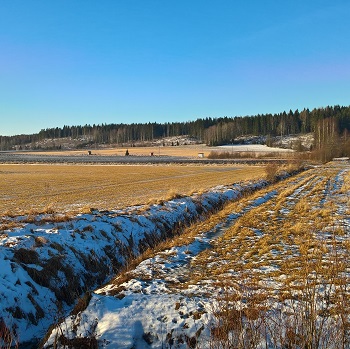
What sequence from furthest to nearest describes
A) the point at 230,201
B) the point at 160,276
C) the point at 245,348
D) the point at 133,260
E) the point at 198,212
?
the point at 230,201, the point at 198,212, the point at 133,260, the point at 160,276, the point at 245,348

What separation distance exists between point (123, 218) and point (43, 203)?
37.1 feet

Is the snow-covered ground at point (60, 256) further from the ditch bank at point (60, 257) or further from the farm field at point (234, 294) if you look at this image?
the farm field at point (234, 294)

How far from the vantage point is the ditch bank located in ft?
24.6

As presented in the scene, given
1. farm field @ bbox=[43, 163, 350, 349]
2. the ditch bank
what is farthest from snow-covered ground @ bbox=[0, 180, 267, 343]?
farm field @ bbox=[43, 163, 350, 349]

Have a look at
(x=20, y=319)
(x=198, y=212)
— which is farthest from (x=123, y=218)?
(x=20, y=319)

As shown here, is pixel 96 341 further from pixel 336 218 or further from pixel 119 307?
pixel 336 218

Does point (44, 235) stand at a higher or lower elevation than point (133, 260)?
higher

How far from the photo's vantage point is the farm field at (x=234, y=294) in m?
5.12

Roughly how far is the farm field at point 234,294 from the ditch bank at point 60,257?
1.20 m

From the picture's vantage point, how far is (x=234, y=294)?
255 inches

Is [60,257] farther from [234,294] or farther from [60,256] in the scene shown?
[234,294]

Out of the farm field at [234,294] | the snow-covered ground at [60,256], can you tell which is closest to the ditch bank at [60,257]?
the snow-covered ground at [60,256]

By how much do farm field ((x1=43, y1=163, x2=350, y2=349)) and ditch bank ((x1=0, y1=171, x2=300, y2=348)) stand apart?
1197 mm

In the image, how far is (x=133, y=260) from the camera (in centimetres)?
1080
